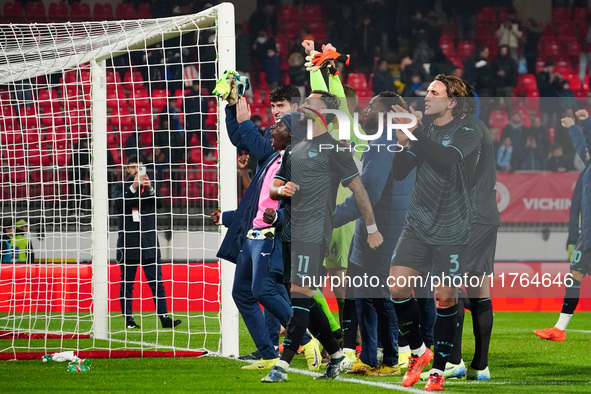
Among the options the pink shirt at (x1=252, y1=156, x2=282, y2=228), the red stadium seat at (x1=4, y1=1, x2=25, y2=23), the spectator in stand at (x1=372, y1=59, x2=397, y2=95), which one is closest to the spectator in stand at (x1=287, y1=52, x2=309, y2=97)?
the spectator in stand at (x1=372, y1=59, x2=397, y2=95)

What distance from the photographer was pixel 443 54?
1856cm

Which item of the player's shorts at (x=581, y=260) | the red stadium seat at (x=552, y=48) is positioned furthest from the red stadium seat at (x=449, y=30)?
the player's shorts at (x=581, y=260)

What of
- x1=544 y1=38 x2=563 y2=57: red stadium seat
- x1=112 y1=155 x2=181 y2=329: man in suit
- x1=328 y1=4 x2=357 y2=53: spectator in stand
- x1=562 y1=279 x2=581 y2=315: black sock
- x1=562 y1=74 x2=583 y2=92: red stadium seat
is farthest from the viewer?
x1=544 y1=38 x2=563 y2=57: red stadium seat

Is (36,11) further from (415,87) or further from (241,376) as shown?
(241,376)

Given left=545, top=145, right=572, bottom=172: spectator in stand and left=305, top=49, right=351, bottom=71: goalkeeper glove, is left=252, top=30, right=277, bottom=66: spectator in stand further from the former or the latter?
left=305, top=49, right=351, bottom=71: goalkeeper glove

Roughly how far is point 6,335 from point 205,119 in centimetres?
854

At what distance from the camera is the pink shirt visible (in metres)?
6.34

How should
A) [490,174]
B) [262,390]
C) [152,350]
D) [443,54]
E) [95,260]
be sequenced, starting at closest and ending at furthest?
[262,390] → [490,174] → [152,350] → [95,260] → [443,54]

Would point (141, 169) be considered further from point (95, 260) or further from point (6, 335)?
point (6, 335)

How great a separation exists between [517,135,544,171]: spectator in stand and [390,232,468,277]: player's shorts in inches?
400

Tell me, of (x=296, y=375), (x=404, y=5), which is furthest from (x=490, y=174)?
(x=404, y=5)

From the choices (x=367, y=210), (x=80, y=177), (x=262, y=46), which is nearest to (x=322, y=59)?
(x=367, y=210)

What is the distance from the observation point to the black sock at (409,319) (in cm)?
549

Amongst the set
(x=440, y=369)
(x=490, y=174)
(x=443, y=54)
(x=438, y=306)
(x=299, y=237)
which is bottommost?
(x=440, y=369)
